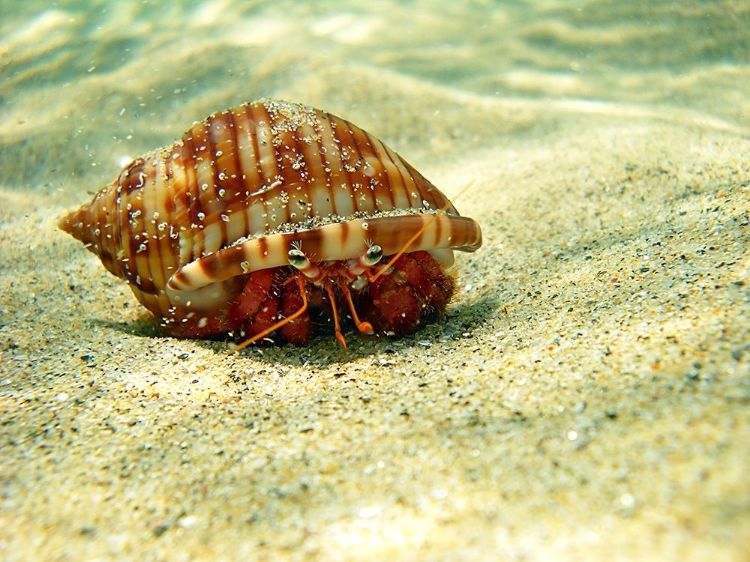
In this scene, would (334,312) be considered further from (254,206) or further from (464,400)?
(464,400)

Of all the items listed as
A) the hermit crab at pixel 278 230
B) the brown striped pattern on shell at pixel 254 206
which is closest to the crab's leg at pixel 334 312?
the hermit crab at pixel 278 230

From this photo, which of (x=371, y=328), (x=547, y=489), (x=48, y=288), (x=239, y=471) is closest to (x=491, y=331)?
(x=371, y=328)

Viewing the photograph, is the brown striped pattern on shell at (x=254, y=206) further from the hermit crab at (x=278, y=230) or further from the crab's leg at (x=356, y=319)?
the crab's leg at (x=356, y=319)

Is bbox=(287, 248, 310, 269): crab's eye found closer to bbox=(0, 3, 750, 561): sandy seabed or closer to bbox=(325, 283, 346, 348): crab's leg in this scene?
bbox=(325, 283, 346, 348): crab's leg

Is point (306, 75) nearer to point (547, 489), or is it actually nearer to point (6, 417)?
point (6, 417)

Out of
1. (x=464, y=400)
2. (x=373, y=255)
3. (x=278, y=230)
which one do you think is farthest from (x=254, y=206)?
(x=464, y=400)

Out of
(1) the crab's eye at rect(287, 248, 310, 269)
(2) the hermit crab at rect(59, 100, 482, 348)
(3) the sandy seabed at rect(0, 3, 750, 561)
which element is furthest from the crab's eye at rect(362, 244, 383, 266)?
(3) the sandy seabed at rect(0, 3, 750, 561)

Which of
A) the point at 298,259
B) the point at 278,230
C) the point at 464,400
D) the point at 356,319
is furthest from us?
the point at 356,319
